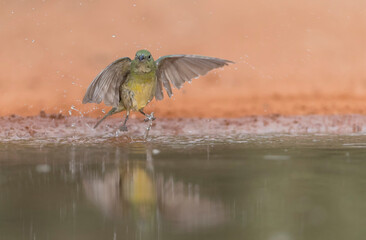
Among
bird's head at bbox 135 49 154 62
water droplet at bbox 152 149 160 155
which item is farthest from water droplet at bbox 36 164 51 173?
bird's head at bbox 135 49 154 62

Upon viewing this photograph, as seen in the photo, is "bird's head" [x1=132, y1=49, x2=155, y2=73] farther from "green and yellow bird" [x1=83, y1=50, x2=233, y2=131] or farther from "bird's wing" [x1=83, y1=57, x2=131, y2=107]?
"bird's wing" [x1=83, y1=57, x2=131, y2=107]

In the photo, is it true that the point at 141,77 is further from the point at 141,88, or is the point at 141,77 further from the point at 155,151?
the point at 155,151

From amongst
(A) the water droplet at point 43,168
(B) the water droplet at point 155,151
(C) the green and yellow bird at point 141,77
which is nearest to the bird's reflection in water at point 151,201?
(A) the water droplet at point 43,168

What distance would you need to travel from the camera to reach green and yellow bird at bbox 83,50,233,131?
8.30m

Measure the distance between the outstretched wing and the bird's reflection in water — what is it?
318 centimetres

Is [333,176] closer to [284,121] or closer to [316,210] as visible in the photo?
[316,210]

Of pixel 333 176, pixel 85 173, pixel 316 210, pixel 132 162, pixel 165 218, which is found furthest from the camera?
pixel 132 162

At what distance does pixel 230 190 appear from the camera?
181 inches

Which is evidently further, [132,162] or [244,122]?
[244,122]

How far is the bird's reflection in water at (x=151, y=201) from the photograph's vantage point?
351 cm

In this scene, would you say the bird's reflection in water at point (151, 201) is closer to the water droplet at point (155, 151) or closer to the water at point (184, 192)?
the water at point (184, 192)

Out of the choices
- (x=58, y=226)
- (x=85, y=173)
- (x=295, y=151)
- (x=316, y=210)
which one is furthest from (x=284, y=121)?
(x=58, y=226)

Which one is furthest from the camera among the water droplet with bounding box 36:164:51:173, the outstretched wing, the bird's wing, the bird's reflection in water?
the outstretched wing

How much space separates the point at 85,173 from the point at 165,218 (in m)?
2.28
